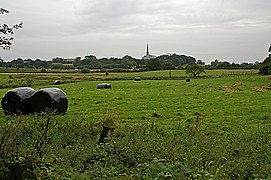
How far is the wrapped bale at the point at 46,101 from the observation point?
18.5m

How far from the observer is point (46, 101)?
1845 cm

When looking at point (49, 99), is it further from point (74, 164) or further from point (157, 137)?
point (74, 164)

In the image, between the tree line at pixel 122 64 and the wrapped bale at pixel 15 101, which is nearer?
the wrapped bale at pixel 15 101

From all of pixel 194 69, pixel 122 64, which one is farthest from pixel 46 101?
pixel 122 64

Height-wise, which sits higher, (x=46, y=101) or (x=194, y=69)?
(x=194, y=69)

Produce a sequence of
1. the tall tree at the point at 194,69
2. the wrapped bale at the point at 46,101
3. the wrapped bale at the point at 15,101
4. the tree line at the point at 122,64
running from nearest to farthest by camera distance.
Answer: the wrapped bale at the point at 46,101 → the wrapped bale at the point at 15,101 → the tall tree at the point at 194,69 → the tree line at the point at 122,64

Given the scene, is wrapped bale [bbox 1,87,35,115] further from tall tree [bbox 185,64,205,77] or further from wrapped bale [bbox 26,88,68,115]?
tall tree [bbox 185,64,205,77]

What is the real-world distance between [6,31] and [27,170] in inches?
493

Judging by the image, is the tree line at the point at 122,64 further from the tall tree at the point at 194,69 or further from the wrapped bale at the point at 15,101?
the wrapped bale at the point at 15,101

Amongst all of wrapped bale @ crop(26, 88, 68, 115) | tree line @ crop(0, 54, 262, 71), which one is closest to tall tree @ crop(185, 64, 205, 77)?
tree line @ crop(0, 54, 262, 71)

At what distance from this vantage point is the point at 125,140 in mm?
10086

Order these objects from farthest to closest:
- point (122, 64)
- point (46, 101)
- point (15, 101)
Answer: point (122, 64)
point (15, 101)
point (46, 101)

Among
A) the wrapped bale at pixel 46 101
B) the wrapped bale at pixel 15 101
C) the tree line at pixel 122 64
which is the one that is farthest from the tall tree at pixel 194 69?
the wrapped bale at pixel 15 101

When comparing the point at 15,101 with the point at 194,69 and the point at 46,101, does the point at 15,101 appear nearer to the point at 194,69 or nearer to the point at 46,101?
the point at 46,101
